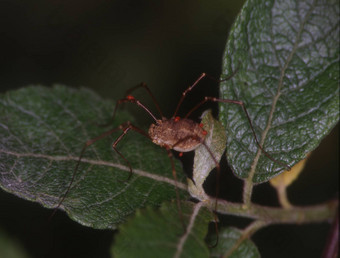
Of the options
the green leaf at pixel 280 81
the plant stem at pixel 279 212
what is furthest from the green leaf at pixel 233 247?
the green leaf at pixel 280 81

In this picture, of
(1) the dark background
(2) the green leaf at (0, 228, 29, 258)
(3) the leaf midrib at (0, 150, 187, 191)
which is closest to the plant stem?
(3) the leaf midrib at (0, 150, 187, 191)

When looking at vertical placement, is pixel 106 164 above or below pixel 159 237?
below

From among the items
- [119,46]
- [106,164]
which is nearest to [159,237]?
[106,164]

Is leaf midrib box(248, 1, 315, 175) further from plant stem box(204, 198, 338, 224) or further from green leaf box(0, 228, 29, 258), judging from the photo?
green leaf box(0, 228, 29, 258)

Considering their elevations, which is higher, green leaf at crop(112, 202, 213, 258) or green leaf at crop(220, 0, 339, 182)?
green leaf at crop(220, 0, 339, 182)

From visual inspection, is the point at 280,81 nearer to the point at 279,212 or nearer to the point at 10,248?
the point at 279,212
